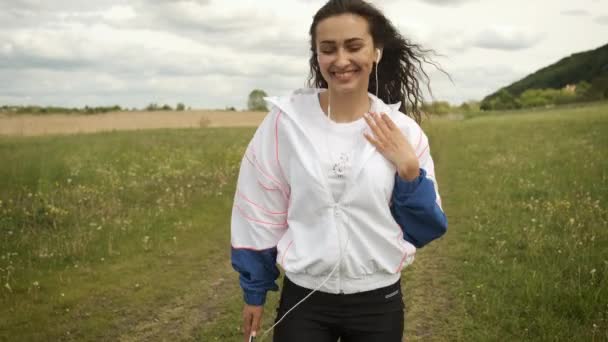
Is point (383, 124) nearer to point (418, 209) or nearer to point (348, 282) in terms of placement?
point (418, 209)

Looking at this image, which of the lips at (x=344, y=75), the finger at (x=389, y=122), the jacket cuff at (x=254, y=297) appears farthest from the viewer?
the jacket cuff at (x=254, y=297)

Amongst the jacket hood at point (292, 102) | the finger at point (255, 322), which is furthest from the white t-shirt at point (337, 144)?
the finger at point (255, 322)

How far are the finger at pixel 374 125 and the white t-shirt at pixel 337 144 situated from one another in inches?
2.8

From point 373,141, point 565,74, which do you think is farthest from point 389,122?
point 565,74

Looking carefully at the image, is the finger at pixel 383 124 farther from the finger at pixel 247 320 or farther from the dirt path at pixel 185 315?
the dirt path at pixel 185 315

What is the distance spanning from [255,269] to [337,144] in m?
0.84

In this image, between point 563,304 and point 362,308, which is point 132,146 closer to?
point 563,304

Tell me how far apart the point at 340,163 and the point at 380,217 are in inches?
13.8

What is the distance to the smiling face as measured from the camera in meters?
3.00

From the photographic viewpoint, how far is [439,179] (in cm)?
1553

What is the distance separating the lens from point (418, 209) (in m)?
2.81

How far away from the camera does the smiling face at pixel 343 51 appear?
9.83ft

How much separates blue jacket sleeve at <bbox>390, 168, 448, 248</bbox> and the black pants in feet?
1.23

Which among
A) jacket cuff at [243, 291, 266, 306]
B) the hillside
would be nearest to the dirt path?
jacket cuff at [243, 291, 266, 306]
